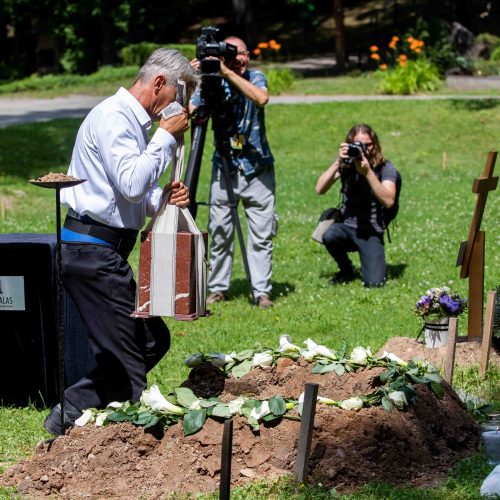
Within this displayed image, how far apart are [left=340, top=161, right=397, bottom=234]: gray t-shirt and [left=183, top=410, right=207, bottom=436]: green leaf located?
4820mm

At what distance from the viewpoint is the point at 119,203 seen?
5.00 metres

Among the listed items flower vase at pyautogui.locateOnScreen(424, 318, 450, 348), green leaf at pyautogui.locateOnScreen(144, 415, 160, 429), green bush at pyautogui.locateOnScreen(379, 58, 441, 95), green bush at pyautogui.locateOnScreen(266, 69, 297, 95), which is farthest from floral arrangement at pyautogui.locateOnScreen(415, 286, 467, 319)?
green bush at pyautogui.locateOnScreen(266, 69, 297, 95)

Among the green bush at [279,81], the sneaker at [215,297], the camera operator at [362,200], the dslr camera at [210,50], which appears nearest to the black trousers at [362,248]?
the camera operator at [362,200]

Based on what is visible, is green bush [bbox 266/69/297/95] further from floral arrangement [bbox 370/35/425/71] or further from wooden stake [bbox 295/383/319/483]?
wooden stake [bbox 295/383/319/483]

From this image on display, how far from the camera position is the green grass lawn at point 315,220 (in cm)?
744

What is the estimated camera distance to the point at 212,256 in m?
9.07

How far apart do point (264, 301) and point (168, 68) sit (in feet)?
13.5

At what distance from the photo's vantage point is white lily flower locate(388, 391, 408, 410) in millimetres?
5008

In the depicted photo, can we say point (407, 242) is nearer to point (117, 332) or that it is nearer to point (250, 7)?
point (117, 332)

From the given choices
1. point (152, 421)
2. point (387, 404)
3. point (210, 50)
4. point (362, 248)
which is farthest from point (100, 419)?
point (362, 248)

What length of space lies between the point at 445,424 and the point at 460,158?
13990 millimetres

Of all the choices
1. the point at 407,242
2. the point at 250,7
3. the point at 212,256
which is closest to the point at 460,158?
the point at 407,242

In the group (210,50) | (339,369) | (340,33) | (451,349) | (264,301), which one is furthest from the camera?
(340,33)

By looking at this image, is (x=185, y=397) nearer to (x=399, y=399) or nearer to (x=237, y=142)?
(x=399, y=399)
